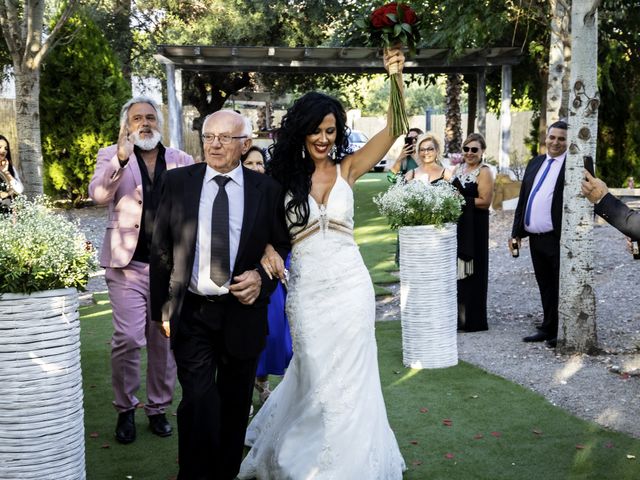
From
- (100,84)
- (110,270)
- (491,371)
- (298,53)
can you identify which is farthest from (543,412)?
(100,84)

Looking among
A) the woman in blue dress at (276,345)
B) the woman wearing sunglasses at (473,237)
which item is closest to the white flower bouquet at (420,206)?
the woman wearing sunglasses at (473,237)

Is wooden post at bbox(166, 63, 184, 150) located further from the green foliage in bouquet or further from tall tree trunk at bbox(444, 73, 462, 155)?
the green foliage in bouquet

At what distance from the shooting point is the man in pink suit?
210 inches

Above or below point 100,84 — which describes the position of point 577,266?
below

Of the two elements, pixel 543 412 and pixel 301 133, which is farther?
pixel 543 412

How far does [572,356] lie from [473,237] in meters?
1.76

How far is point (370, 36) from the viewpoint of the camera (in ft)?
15.4

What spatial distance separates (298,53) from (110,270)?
15396mm

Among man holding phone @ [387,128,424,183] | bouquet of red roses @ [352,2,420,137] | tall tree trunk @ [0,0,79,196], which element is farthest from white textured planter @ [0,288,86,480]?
tall tree trunk @ [0,0,79,196]

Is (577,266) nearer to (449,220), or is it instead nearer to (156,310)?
(449,220)

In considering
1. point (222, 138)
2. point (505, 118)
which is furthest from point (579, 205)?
point (505, 118)

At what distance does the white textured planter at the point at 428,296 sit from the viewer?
7.25 meters

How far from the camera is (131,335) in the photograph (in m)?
5.37

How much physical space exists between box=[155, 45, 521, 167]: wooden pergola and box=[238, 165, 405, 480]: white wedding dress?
49.1 feet
